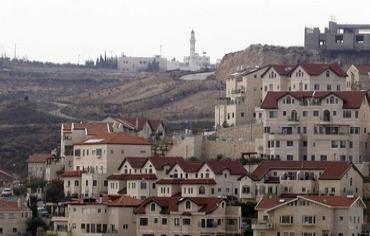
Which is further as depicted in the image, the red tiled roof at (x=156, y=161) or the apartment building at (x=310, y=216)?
the red tiled roof at (x=156, y=161)

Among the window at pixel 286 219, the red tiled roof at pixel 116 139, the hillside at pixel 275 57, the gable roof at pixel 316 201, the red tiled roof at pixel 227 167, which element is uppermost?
the hillside at pixel 275 57

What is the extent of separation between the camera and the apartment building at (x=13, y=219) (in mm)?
121688

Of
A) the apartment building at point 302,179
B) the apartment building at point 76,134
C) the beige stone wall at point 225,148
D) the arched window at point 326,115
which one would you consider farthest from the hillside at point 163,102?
the apartment building at point 302,179

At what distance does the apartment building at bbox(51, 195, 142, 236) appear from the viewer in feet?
382

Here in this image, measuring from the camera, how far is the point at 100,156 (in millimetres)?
128125

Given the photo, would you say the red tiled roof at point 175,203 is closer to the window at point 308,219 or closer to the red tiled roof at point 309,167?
the red tiled roof at point 309,167

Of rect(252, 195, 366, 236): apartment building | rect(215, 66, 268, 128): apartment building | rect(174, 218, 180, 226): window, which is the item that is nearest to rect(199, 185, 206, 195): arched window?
rect(174, 218, 180, 226): window

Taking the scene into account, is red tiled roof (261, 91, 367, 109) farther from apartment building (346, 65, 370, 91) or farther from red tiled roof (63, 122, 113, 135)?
red tiled roof (63, 122, 113, 135)

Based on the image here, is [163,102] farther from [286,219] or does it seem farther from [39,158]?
[286,219]

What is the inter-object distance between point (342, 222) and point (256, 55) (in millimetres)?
70474

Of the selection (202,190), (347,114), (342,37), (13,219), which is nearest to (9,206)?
(13,219)

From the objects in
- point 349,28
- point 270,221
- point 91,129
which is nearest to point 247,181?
point 270,221

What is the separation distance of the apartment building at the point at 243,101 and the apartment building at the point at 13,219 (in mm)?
19551

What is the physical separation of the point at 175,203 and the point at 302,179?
26.8ft
